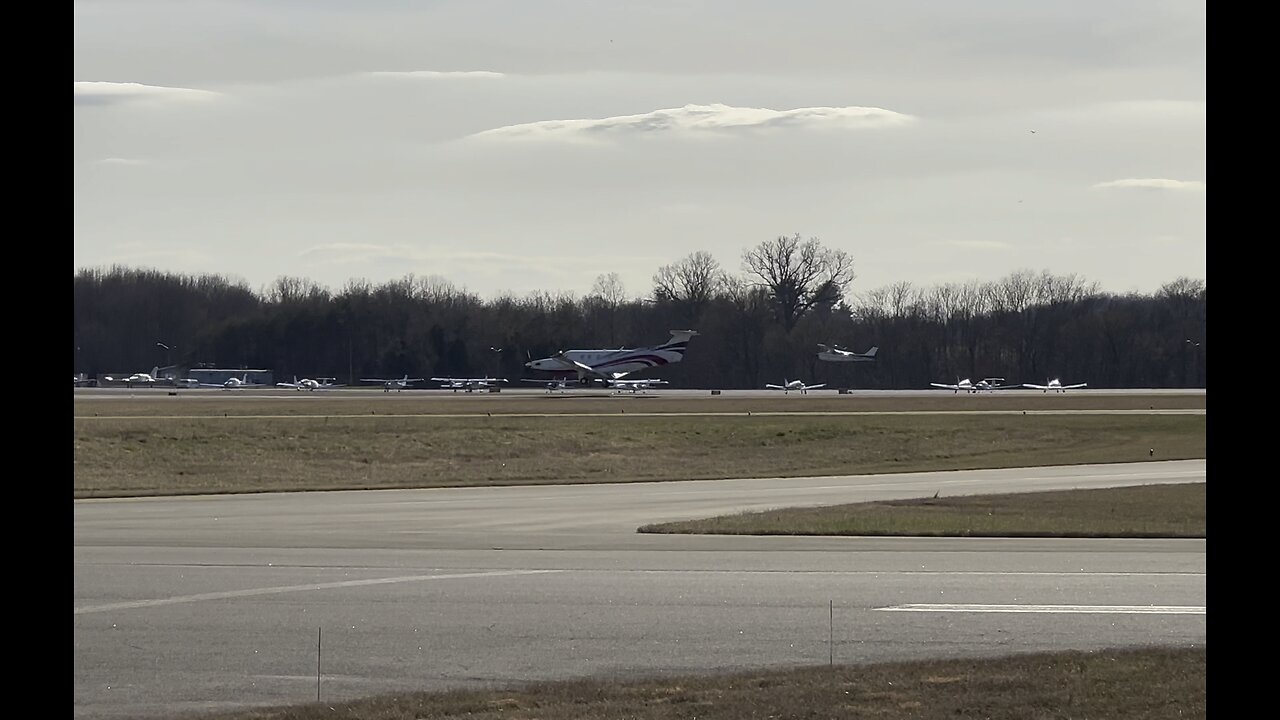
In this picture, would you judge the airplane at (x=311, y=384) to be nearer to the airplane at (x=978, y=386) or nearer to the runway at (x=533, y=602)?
the airplane at (x=978, y=386)

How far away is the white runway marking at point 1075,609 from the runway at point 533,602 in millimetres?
53

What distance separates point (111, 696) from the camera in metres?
10.7

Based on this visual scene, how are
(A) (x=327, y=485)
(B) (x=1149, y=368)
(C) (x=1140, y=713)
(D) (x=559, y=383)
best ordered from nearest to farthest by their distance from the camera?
(C) (x=1140, y=713) < (A) (x=327, y=485) < (D) (x=559, y=383) < (B) (x=1149, y=368)

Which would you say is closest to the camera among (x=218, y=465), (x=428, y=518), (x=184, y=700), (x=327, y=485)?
(x=184, y=700)

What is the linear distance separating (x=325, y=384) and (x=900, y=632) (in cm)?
13476

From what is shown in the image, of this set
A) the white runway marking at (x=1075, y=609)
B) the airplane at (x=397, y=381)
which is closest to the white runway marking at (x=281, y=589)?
the white runway marking at (x=1075, y=609)

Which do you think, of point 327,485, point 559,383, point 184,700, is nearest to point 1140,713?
point 184,700

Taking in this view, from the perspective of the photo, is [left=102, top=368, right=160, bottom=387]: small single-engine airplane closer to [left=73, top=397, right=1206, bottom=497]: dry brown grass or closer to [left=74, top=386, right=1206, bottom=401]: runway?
[left=74, top=386, right=1206, bottom=401]: runway

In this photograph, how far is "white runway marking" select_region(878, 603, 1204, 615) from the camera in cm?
1466

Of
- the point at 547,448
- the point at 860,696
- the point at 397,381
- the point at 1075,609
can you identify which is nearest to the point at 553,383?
the point at 397,381

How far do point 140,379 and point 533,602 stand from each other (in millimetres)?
136749

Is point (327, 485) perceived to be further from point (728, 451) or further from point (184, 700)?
point (184, 700)

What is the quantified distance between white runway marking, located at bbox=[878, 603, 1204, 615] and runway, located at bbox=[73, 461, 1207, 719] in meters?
0.05
